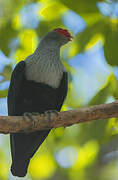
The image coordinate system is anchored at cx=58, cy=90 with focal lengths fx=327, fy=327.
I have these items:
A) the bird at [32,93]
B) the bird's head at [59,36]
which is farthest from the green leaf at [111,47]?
the bird's head at [59,36]

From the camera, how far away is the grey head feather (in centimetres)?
416

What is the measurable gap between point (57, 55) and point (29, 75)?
54 centimetres

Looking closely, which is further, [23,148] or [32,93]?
[23,148]

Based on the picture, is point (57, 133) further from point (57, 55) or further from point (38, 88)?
point (57, 55)

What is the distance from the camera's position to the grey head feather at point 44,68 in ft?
13.6

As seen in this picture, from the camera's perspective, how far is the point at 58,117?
3.44 metres

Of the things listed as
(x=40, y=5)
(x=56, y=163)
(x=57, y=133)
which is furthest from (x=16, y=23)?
(x=56, y=163)

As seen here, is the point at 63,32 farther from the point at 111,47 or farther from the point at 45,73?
the point at 111,47

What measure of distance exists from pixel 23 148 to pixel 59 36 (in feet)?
5.57

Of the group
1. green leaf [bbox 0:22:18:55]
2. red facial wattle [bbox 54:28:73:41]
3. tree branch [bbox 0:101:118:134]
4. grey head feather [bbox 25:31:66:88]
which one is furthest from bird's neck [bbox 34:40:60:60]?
tree branch [bbox 0:101:118:134]

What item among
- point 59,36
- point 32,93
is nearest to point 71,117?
point 32,93

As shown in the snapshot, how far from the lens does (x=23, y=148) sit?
14.2 ft

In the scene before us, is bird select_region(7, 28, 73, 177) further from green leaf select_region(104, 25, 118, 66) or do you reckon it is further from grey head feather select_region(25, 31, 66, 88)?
green leaf select_region(104, 25, 118, 66)

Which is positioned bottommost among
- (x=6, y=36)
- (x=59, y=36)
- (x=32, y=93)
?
(x=32, y=93)
